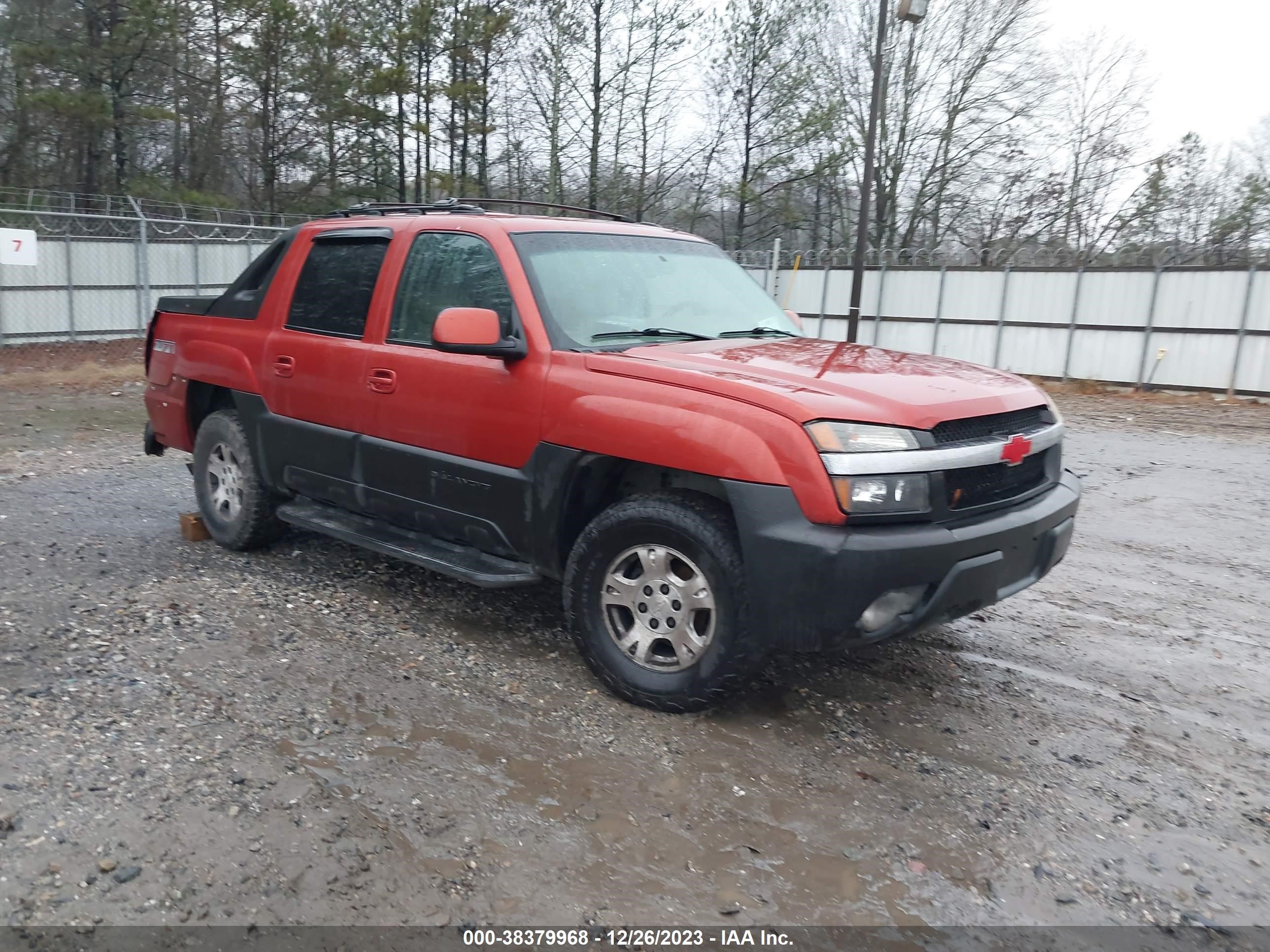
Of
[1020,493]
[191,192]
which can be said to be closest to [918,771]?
[1020,493]

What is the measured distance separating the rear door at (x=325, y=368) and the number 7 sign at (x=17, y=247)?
13728mm

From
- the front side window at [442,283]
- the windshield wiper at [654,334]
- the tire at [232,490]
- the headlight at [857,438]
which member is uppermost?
the front side window at [442,283]

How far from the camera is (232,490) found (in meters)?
5.69

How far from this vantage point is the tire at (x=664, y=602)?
3.51 metres

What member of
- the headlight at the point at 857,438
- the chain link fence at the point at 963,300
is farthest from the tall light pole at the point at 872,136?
the headlight at the point at 857,438

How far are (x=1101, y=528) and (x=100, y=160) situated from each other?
2915 centimetres

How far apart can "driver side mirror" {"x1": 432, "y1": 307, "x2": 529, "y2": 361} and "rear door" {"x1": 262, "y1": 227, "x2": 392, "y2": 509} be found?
942 mm

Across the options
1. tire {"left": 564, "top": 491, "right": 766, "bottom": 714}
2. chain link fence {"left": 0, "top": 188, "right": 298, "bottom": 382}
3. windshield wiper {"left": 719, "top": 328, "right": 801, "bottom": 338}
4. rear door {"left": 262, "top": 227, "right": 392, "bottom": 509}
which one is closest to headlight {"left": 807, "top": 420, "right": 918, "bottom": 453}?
tire {"left": 564, "top": 491, "right": 766, "bottom": 714}

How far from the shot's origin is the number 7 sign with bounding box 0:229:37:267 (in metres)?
15.9

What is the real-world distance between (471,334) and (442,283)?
0.80 meters

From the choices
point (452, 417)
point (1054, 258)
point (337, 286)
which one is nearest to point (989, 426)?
point (452, 417)

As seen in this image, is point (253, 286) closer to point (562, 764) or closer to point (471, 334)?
point (471, 334)

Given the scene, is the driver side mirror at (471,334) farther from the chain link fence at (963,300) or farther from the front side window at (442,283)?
the chain link fence at (963,300)

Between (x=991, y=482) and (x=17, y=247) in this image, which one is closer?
(x=991, y=482)
